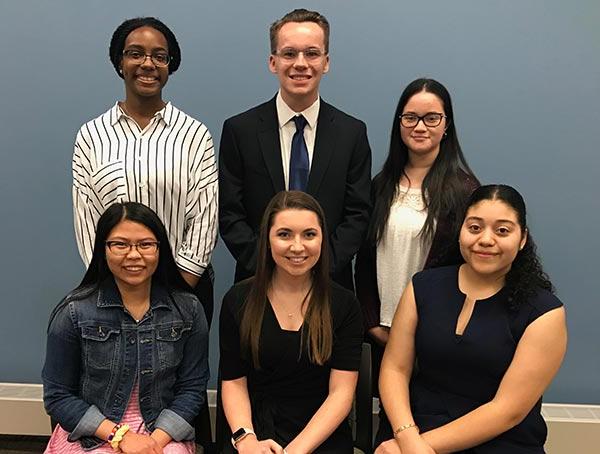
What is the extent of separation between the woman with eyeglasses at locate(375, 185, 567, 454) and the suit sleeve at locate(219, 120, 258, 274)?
598mm

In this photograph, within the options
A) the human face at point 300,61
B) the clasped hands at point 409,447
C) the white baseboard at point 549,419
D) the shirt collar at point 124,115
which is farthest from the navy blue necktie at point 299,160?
the white baseboard at point 549,419

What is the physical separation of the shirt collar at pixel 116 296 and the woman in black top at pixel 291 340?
200mm

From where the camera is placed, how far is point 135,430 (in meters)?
1.88

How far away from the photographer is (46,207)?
284cm

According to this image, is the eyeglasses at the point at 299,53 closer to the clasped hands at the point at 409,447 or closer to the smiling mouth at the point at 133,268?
the smiling mouth at the point at 133,268

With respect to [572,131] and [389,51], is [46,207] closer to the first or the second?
[389,51]

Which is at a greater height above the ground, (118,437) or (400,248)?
(400,248)

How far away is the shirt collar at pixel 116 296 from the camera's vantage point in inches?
74.7

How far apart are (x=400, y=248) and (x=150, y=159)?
0.91m

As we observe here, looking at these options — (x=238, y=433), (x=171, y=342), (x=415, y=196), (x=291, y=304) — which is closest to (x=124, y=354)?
(x=171, y=342)

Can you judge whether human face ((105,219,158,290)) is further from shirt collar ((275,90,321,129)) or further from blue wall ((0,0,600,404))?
blue wall ((0,0,600,404))

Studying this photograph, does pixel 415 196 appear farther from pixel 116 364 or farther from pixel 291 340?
pixel 116 364

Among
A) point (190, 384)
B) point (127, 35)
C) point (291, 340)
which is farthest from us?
point (127, 35)

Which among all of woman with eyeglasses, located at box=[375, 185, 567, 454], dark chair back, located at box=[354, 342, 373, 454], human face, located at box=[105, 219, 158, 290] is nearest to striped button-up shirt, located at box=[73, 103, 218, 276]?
human face, located at box=[105, 219, 158, 290]
